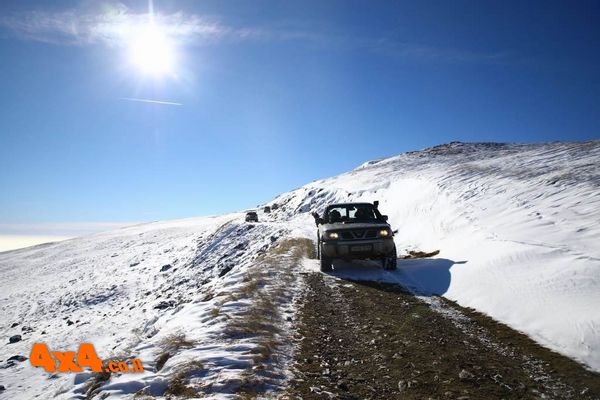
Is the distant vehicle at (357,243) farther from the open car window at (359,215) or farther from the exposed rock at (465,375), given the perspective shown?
the exposed rock at (465,375)

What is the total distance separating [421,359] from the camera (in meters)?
4.81

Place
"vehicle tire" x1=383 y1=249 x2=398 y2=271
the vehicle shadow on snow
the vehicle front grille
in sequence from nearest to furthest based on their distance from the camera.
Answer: the vehicle shadow on snow < the vehicle front grille < "vehicle tire" x1=383 y1=249 x2=398 y2=271

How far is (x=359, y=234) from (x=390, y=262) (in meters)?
1.55

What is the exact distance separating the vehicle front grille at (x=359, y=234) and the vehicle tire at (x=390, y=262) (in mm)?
970

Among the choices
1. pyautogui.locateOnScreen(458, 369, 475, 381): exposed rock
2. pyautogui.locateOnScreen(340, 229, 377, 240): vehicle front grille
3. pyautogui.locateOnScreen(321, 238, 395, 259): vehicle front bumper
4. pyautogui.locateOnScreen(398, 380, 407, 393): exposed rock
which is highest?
pyautogui.locateOnScreen(340, 229, 377, 240): vehicle front grille

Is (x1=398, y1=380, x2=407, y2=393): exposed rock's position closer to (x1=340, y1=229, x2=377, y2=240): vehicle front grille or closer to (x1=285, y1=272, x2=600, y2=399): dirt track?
(x1=285, y1=272, x2=600, y2=399): dirt track

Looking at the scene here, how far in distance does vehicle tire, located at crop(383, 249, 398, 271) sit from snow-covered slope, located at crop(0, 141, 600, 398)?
27 centimetres

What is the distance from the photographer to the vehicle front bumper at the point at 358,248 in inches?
409

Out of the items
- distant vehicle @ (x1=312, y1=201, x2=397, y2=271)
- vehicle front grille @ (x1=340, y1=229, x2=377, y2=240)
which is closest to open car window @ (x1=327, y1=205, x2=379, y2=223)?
distant vehicle @ (x1=312, y1=201, x2=397, y2=271)

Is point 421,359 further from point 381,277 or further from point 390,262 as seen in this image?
point 390,262

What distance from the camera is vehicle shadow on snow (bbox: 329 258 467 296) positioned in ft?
30.3

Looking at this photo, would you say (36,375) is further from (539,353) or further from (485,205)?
(485,205)

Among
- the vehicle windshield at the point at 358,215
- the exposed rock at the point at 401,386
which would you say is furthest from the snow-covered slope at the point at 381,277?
the vehicle windshield at the point at 358,215

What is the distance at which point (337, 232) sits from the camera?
10.6 meters
